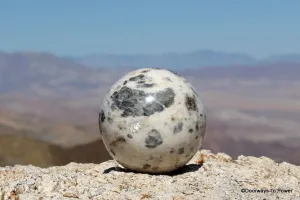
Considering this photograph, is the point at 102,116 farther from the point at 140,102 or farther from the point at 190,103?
the point at 190,103

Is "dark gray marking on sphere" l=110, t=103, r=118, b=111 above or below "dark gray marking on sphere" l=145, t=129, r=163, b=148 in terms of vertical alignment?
above

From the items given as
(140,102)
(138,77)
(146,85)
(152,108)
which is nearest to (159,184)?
(152,108)

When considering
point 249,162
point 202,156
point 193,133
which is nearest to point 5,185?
point 193,133

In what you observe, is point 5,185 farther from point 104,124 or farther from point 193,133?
point 193,133

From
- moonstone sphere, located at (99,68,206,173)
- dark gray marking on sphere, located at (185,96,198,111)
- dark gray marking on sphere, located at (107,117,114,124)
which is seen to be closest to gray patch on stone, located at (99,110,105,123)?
moonstone sphere, located at (99,68,206,173)

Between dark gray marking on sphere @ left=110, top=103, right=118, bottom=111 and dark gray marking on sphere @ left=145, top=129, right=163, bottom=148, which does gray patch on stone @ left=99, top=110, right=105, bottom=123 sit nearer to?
dark gray marking on sphere @ left=110, top=103, right=118, bottom=111
